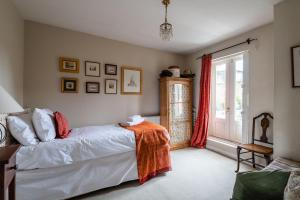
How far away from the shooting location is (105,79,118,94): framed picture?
342 centimetres

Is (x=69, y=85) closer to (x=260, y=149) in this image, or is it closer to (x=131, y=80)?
(x=131, y=80)

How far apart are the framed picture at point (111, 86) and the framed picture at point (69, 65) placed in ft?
2.05

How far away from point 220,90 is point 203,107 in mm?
555

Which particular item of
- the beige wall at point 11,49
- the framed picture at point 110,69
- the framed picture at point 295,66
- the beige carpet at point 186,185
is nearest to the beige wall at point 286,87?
the framed picture at point 295,66

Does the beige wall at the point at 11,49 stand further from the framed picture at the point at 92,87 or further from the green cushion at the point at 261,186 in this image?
the green cushion at the point at 261,186

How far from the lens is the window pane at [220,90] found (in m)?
3.76

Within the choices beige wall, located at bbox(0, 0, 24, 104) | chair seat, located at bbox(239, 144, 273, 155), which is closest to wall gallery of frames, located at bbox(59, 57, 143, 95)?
beige wall, located at bbox(0, 0, 24, 104)

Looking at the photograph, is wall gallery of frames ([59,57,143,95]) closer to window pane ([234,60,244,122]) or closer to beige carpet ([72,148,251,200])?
beige carpet ([72,148,251,200])

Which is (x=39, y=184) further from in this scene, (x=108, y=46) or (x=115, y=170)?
(x=108, y=46)

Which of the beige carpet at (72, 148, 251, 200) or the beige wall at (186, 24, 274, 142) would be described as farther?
the beige wall at (186, 24, 274, 142)

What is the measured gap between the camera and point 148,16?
2496 millimetres

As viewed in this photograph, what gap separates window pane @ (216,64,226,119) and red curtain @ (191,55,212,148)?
26 centimetres

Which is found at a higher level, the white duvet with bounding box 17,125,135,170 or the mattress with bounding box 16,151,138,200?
the white duvet with bounding box 17,125,135,170

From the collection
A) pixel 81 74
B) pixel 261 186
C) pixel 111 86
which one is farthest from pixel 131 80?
pixel 261 186
